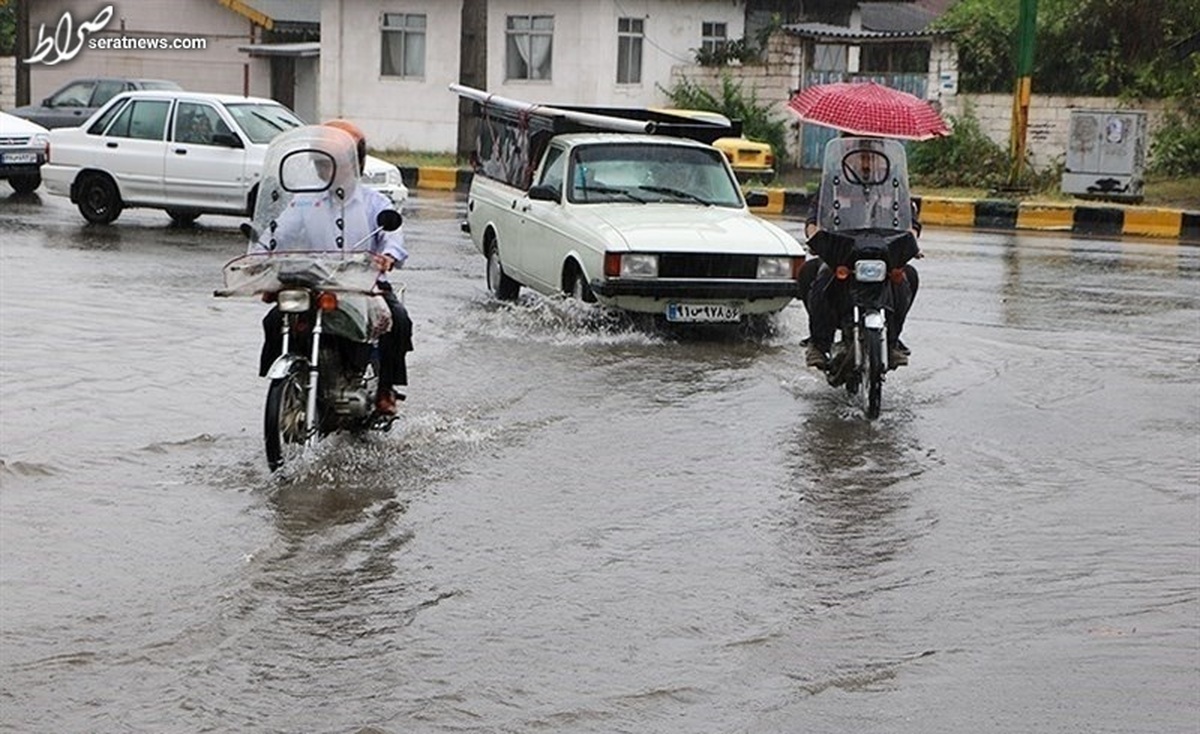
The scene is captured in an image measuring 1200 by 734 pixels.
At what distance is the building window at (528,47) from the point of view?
3688 cm

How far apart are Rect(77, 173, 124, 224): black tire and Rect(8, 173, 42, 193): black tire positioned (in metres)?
4.16

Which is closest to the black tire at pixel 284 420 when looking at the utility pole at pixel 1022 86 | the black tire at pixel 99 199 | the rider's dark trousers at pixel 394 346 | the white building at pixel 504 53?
the rider's dark trousers at pixel 394 346

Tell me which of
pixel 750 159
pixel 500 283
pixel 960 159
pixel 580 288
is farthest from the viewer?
pixel 960 159

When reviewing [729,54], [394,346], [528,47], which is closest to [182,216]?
[394,346]

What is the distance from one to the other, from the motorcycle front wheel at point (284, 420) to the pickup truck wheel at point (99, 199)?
1268 cm

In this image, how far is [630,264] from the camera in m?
12.8

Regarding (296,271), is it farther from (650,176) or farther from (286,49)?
(286,49)

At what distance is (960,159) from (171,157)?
15.0 m

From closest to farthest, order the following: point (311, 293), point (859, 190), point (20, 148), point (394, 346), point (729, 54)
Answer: point (311, 293)
point (394, 346)
point (859, 190)
point (20, 148)
point (729, 54)

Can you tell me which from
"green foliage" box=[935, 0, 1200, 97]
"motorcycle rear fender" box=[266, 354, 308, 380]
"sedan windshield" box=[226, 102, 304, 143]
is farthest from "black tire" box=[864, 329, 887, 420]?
"green foliage" box=[935, 0, 1200, 97]

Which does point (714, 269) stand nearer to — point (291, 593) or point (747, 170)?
point (291, 593)

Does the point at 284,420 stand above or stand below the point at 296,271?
below

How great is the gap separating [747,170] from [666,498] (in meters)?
22.4

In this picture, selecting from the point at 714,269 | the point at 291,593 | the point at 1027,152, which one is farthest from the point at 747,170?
the point at 291,593
